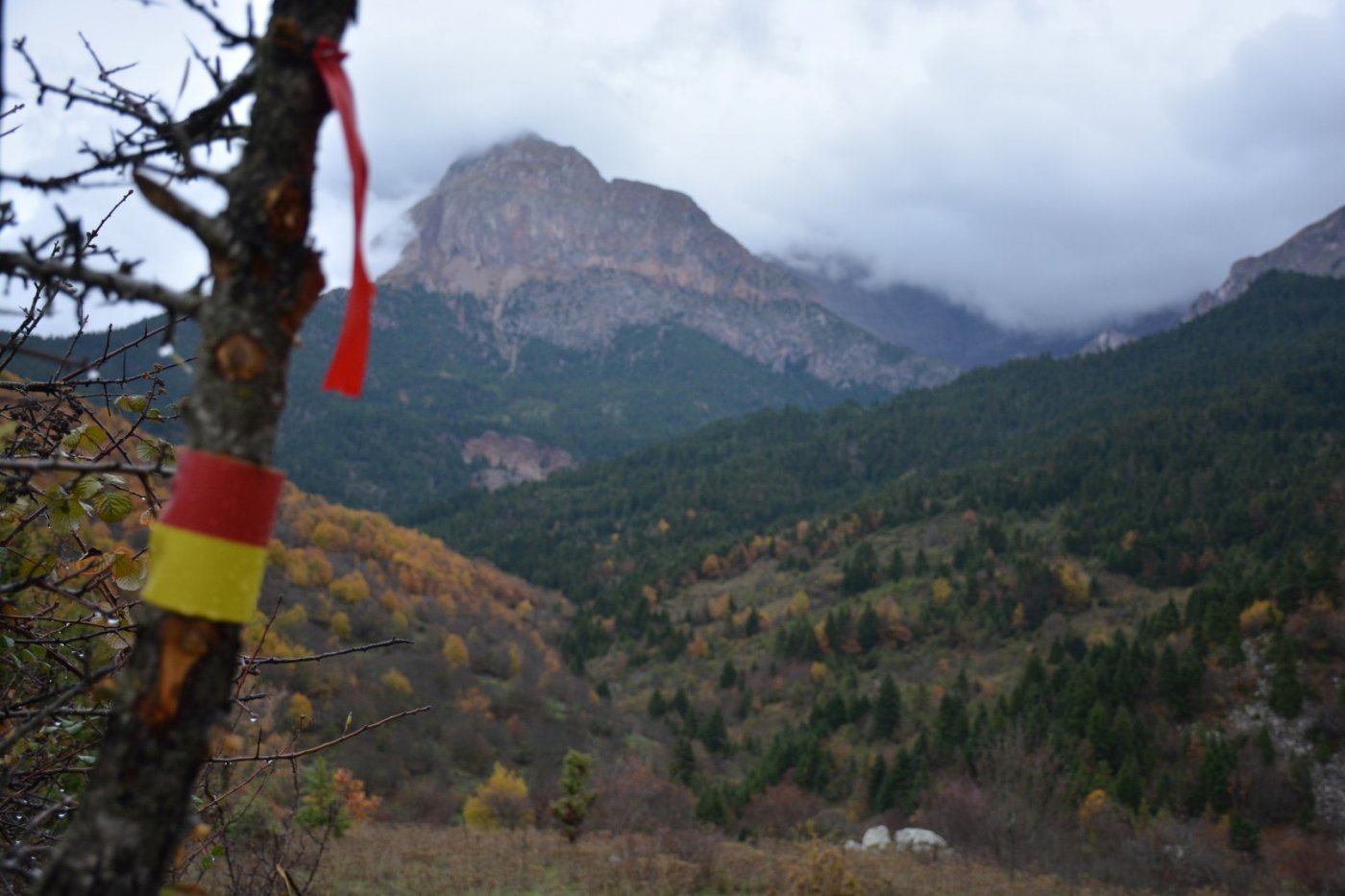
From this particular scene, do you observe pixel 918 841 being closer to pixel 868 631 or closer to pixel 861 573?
pixel 868 631

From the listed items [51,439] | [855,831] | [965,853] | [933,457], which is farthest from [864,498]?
[51,439]

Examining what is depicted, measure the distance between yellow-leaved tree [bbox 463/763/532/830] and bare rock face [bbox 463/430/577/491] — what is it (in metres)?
153

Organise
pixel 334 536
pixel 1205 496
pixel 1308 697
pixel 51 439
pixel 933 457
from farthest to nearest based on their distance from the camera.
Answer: pixel 933 457 → pixel 1205 496 → pixel 334 536 → pixel 1308 697 → pixel 51 439

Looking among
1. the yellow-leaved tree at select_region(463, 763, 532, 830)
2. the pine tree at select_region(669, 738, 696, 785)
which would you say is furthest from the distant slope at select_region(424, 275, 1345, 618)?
the yellow-leaved tree at select_region(463, 763, 532, 830)

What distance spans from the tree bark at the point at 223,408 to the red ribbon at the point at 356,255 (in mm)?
39

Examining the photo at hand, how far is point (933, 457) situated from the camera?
4902 inches

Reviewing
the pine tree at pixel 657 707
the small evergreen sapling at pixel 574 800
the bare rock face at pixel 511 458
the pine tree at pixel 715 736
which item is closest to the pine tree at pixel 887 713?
the pine tree at pixel 715 736

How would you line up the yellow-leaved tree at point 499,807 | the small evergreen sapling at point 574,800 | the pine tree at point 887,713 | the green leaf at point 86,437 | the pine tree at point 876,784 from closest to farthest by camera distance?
the green leaf at point 86,437
the small evergreen sapling at point 574,800
the yellow-leaved tree at point 499,807
the pine tree at point 876,784
the pine tree at point 887,713

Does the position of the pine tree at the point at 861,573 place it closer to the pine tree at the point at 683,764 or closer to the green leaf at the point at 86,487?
the pine tree at the point at 683,764

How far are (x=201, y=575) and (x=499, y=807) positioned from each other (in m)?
26.2

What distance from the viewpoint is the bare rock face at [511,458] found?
18236cm

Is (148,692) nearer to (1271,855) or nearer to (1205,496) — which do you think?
(1271,855)

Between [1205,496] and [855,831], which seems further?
[1205,496]

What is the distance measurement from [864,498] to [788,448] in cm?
3442
